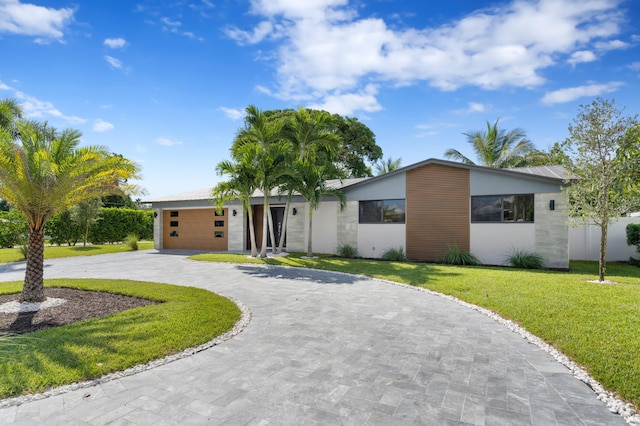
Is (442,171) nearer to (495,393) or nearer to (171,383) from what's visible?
(495,393)

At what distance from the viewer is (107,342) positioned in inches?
180

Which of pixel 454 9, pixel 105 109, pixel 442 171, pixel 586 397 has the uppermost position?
pixel 454 9

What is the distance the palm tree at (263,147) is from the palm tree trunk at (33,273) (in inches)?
319

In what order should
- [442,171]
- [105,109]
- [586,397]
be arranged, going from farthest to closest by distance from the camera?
[442,171] → [105,109] → [586,397]

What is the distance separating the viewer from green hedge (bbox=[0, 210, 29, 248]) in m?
19.2

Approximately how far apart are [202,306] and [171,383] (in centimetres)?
312

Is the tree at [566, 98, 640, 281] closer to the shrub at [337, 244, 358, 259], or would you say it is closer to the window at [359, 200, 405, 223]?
the window at [359, 200, 405, 223]

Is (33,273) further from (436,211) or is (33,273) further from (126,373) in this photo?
(436,211)

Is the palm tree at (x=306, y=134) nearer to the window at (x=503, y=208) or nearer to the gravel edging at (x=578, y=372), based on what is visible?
the window at (x=503, y=208)

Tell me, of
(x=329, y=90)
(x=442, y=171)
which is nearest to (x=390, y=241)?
(x=442, y=171)

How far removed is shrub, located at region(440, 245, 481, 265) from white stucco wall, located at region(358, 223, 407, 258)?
2.02m

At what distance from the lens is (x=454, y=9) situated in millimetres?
9586

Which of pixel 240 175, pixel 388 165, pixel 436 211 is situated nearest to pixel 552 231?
pixel 436 211

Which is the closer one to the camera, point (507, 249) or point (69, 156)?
point (69, 156)
